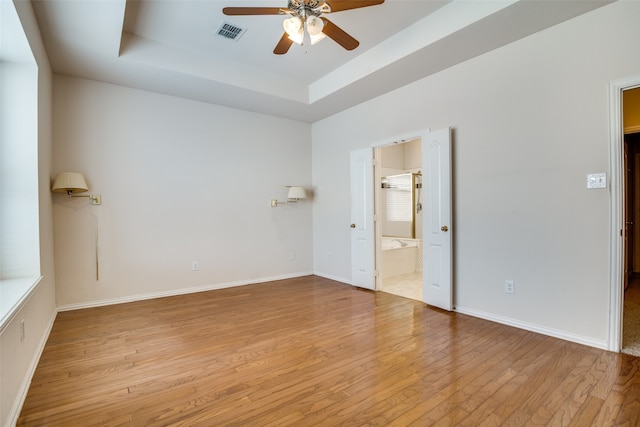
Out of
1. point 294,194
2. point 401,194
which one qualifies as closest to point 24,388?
point 294,194

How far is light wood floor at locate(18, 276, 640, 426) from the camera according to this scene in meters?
1.75

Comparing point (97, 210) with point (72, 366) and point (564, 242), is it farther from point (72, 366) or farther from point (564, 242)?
point (564, 242)

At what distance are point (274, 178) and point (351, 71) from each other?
7.14ft

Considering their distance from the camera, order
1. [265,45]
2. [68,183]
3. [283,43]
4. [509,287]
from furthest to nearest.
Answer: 1. [265,45]
2. [68,183]
3. [509,287]
4. [283,43]

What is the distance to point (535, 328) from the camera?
2.90 m

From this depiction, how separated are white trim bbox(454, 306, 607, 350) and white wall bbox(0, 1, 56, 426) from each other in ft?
12.3

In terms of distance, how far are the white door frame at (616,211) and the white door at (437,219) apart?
1.34 meters

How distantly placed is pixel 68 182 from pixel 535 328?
5.04m

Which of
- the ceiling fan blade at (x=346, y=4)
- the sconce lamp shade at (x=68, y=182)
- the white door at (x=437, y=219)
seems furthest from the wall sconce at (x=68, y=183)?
the white door at (x=437, y=219)

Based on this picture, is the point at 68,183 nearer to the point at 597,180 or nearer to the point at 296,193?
the point at 296,193

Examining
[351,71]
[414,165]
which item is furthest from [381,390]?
[414,165]

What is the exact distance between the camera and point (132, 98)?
4.09m

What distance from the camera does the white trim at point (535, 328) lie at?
2572mm

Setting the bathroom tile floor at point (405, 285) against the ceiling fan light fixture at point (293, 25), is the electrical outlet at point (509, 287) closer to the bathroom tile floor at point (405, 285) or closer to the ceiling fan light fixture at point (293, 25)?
the bathroom tile floor at point (405, 285)
